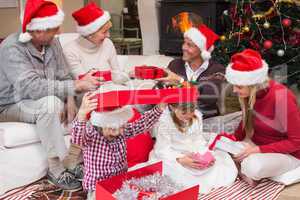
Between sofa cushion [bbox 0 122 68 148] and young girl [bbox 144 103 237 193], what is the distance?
25.8 inches

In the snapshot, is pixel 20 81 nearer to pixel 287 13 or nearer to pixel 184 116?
pixel 184 116

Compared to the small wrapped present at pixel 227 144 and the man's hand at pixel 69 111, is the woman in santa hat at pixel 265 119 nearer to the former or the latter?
the small wrapped present at pixel 227 144

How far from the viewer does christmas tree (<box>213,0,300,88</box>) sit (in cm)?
302

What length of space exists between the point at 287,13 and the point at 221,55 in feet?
1.99

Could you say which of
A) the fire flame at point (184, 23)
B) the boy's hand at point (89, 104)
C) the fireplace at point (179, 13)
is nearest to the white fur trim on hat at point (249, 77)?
the fire flame at point (184, 23)

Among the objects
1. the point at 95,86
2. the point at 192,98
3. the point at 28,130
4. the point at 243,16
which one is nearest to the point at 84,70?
the point at 95,86

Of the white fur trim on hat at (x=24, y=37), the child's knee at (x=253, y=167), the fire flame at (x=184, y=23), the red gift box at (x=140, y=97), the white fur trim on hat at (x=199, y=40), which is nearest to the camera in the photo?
the red gift box at (x=140, y=97)

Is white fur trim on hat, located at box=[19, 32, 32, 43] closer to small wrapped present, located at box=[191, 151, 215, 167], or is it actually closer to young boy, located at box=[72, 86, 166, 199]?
young boy, located at box=[72, 86, 166, 199]

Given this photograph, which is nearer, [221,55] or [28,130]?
[28,130]

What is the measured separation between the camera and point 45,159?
2096 millimetres

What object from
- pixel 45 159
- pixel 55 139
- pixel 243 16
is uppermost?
pixel 243 16

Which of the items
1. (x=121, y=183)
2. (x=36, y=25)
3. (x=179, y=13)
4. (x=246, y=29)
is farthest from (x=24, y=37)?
(x=179, y=13)

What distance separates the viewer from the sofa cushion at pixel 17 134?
1.98 m

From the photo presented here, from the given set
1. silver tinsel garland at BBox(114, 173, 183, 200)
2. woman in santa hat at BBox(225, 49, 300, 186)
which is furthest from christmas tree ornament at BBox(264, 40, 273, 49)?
silver tinsel garland at BBox(114, 173, 183, 200)
